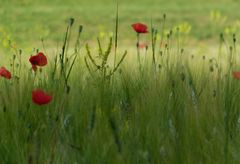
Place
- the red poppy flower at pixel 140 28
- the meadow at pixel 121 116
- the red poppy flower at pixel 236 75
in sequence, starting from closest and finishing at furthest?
the meadow at pixel 121 116
the red poppy flower at pixel 236 75
the red poppy flower at pixel 140 28

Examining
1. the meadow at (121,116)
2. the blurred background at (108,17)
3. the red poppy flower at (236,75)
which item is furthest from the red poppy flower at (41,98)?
the blurred background at (108,17)

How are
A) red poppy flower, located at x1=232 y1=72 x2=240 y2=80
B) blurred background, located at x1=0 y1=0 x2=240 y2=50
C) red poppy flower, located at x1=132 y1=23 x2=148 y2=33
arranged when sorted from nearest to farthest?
red poppy flower, located at x1=232 y1=72 x2=240 y2=80
red poppy flower, located at x1=132 y1=23 x2=148 y2=33
blurred background, located at x1=0 y1=0 x2=240 y2=50

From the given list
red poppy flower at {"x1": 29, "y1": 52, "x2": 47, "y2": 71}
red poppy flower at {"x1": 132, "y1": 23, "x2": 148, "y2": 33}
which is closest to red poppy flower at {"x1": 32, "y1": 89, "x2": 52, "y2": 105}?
red poppy flower at {"x1": 29, "y1": 52, "x2": 47, "y2": 71}

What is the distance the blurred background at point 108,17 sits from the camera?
10812 millimetres

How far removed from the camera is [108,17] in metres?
12.3

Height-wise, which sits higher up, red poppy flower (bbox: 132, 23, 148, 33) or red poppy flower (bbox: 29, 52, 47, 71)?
red poppy flower (bbox: 132, 23, 148, 33)

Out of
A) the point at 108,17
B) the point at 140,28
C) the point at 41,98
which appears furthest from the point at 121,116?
the point at 108,17

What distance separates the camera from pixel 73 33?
1107cm

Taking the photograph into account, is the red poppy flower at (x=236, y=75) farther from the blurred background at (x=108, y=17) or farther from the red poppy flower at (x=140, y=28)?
the blurred background at (x=108, y=17)

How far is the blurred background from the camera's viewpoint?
10812 mm

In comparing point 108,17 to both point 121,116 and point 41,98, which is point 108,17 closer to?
point 121,116

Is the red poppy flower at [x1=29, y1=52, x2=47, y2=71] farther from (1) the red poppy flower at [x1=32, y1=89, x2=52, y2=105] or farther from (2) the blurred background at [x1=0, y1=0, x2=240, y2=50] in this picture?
(2) the blurred background at [x1=0, y1=0, x2=240, y2=50]

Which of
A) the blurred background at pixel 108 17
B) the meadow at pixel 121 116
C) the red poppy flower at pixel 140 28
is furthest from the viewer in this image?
the blurred background at pixel 108 17

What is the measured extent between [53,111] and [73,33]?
8980 millimetres
